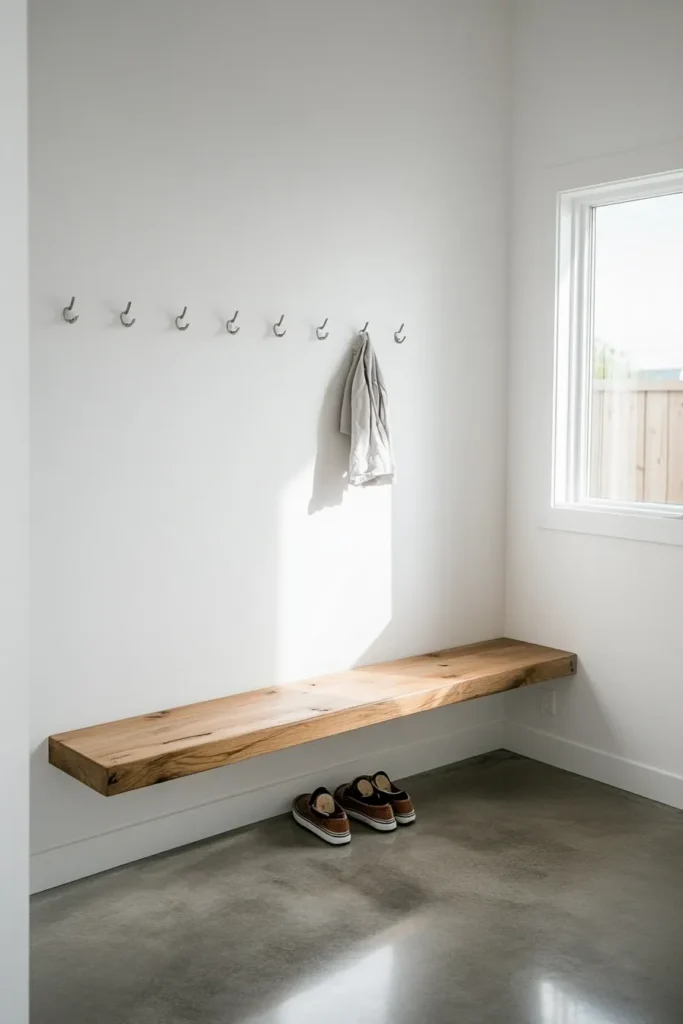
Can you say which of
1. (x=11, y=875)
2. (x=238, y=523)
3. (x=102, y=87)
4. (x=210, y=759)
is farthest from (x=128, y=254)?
A: (x=11, y=875)

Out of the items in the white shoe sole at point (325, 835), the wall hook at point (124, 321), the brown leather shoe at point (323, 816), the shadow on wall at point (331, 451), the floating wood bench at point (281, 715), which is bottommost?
the white shoe sole at point (325, 835)

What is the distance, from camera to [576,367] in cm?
373

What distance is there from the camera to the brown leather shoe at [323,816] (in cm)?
309

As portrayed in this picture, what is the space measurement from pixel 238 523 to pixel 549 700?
148 cm

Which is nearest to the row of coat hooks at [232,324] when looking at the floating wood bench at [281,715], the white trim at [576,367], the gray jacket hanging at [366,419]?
the gray jacket hanging at [366,419]

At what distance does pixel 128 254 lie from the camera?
2.79 meters

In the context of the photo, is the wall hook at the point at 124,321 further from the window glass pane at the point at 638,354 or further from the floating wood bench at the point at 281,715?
the window glass pane at the point at 638,354

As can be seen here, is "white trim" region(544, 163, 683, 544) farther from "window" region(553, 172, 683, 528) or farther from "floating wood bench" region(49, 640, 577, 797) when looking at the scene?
"floating wood bench" region(49, 640, 577, 797)

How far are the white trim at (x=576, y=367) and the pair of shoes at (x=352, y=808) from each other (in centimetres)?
118

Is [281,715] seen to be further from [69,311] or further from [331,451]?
[69,311]

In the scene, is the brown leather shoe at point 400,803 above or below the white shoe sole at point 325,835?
above

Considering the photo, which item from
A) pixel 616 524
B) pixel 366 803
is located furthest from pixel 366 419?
pixel 366 803

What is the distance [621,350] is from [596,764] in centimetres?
150

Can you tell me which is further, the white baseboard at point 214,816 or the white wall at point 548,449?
the white wall at point 548,449
